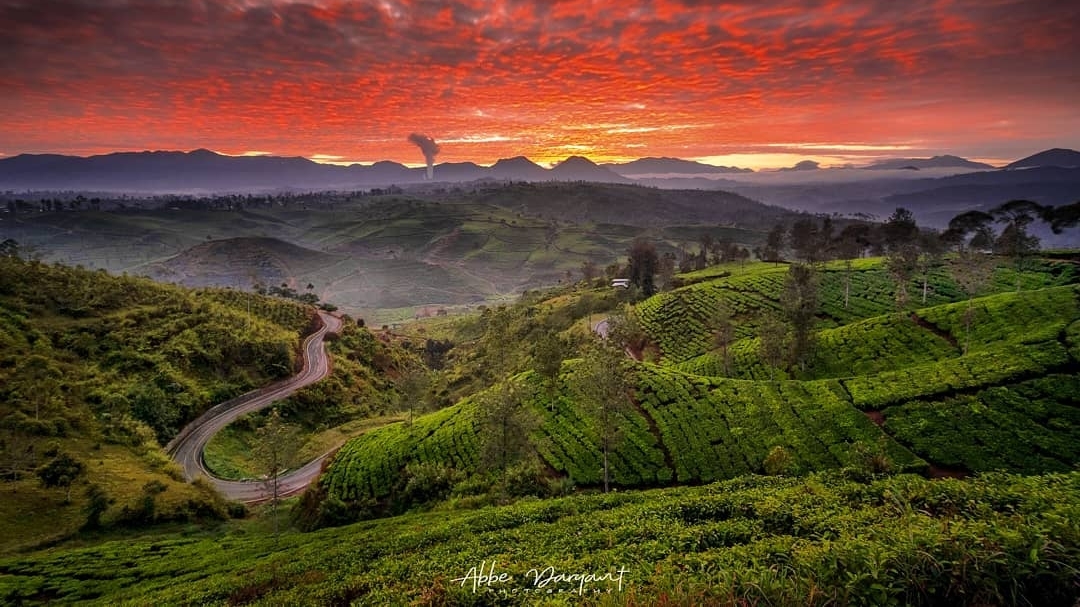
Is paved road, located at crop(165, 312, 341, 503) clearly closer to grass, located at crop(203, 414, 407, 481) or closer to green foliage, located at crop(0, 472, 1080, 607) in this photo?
grass, located at crop(203, 414, 407, 481)

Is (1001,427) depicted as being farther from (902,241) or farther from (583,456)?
(902,241)

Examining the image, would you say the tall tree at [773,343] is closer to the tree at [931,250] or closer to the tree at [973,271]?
the tree at [973,271]

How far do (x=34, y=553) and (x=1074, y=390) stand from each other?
73118 millimetres

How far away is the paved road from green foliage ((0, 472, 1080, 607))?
1842 centimetres

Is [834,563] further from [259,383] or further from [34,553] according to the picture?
[259,383]

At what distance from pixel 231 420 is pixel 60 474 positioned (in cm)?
2801

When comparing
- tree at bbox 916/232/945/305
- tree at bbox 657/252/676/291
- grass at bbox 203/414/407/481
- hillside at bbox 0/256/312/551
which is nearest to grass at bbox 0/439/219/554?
hillside at bbox 0/256/312/551

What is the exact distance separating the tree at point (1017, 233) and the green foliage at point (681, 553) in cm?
6848

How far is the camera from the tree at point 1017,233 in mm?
65438

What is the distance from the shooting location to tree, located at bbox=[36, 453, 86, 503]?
129 feet

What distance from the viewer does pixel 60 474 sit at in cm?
3978

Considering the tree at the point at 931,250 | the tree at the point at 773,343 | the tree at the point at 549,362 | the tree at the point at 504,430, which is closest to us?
the tree at the point at 504,430

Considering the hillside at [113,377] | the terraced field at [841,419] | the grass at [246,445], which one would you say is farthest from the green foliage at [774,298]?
the hillside at [113,377]

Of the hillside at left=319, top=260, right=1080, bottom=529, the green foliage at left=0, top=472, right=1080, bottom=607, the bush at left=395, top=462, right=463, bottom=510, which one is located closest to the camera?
the green foliage at left=0, top=472, right=1080, bottom=607
